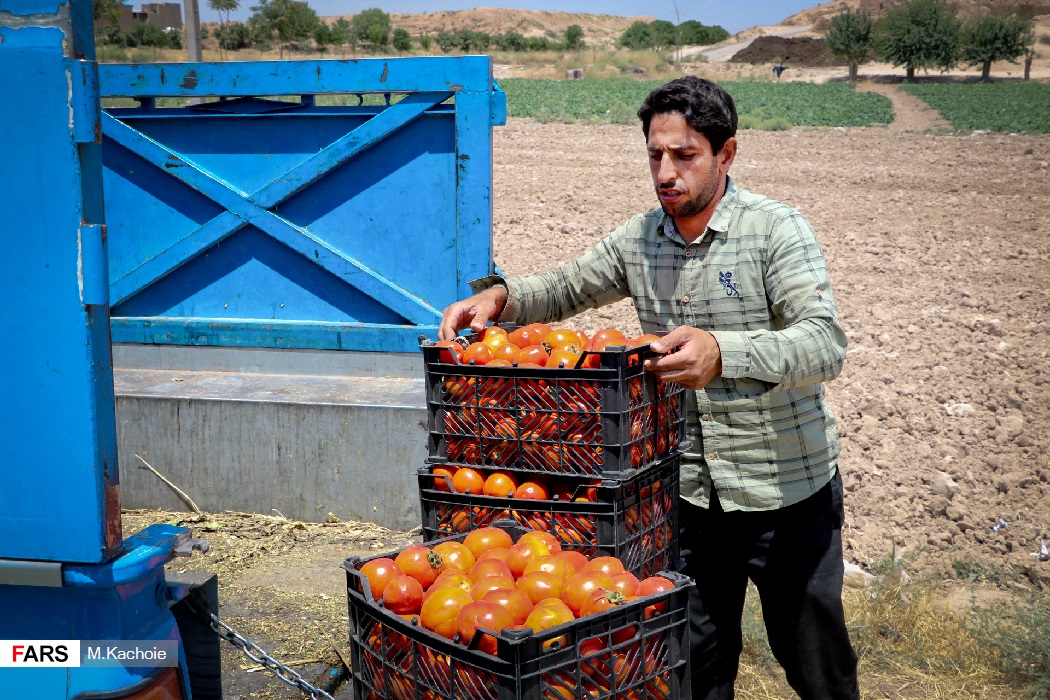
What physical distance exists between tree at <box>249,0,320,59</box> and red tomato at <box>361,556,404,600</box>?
208 ft

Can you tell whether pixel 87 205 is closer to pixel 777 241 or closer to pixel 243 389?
pixel 777 241

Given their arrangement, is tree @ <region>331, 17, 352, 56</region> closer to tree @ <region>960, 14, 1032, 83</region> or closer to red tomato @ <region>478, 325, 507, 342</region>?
tree @ <region>960, 14, 1032, 83</region>

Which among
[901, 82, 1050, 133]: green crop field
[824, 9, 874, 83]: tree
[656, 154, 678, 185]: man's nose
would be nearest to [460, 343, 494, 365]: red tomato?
[656, 154, 678, 185]: man's nose

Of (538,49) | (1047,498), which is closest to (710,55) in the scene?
(538,49)

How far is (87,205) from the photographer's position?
186cm

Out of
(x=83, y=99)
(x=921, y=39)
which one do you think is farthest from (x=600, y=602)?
(x=921, y=39)

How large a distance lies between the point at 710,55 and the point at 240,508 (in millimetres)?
103881

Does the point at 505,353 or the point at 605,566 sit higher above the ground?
the point at 505,353

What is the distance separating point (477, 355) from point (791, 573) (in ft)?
3.72

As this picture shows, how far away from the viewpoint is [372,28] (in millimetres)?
94688

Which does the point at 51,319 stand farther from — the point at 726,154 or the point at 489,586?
the point at 726,154

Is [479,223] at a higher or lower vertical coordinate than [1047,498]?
higher

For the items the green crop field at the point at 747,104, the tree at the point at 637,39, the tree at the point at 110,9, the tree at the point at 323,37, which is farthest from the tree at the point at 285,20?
the tree at the point at 110,9

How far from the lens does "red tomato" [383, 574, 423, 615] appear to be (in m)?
2.02
